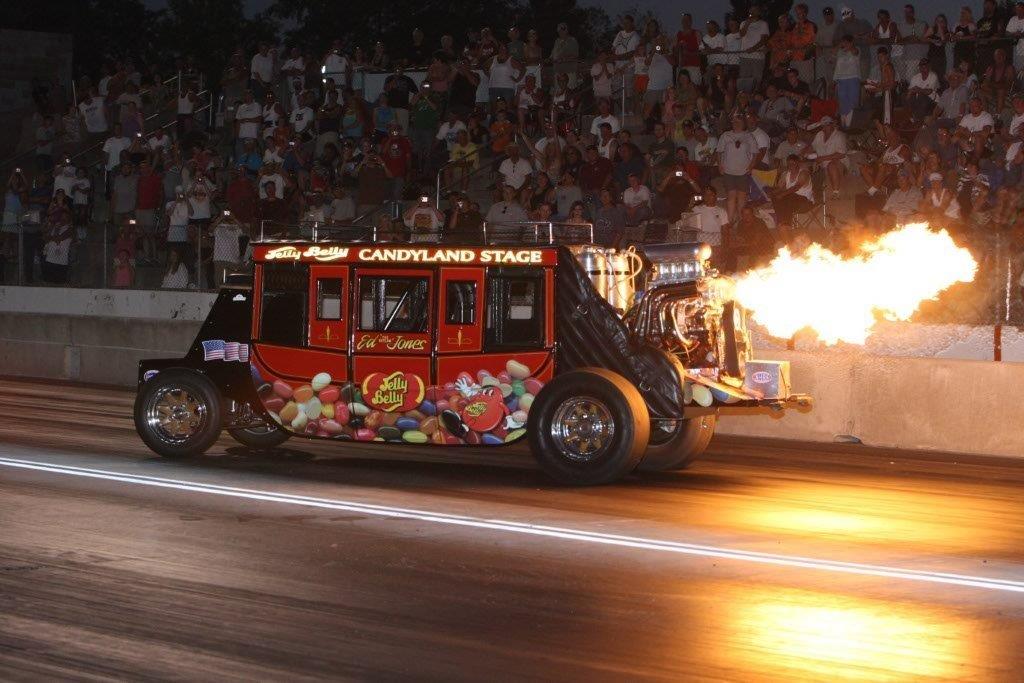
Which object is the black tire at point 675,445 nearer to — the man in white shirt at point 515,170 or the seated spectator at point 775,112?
the seated spectator at point 775,112

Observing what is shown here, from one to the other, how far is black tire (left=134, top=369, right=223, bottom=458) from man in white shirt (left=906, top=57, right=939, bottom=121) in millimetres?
12011

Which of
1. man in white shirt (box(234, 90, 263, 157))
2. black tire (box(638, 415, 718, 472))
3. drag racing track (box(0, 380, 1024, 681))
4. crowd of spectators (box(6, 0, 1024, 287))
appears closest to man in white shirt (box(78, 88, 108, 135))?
crowd of spectators (box(6, 0, 1024, 287))

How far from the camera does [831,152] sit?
22.0 m

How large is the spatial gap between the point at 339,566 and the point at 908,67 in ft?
52.0

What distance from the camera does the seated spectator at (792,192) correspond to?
2144 cm

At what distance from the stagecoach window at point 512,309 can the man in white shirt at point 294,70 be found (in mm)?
18260

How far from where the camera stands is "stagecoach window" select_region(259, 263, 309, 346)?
47.4 feet

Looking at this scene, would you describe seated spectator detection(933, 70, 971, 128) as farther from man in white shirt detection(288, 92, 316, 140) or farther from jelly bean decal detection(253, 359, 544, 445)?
man in white shirt detection(288, 92, 316, 140)

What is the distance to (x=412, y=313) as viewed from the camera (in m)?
14.1

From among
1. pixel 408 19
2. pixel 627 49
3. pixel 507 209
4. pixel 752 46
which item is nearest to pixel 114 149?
pixel 627 49

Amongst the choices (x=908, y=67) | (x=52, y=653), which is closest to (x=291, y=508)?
(x=52, y=653)

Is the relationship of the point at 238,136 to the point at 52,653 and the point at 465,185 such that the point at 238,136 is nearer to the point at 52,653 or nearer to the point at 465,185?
the point at 465,185

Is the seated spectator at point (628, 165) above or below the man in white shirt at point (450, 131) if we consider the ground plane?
below

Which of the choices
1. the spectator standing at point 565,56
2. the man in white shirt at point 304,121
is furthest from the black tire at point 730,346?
the man in white shirt at point 304,121
